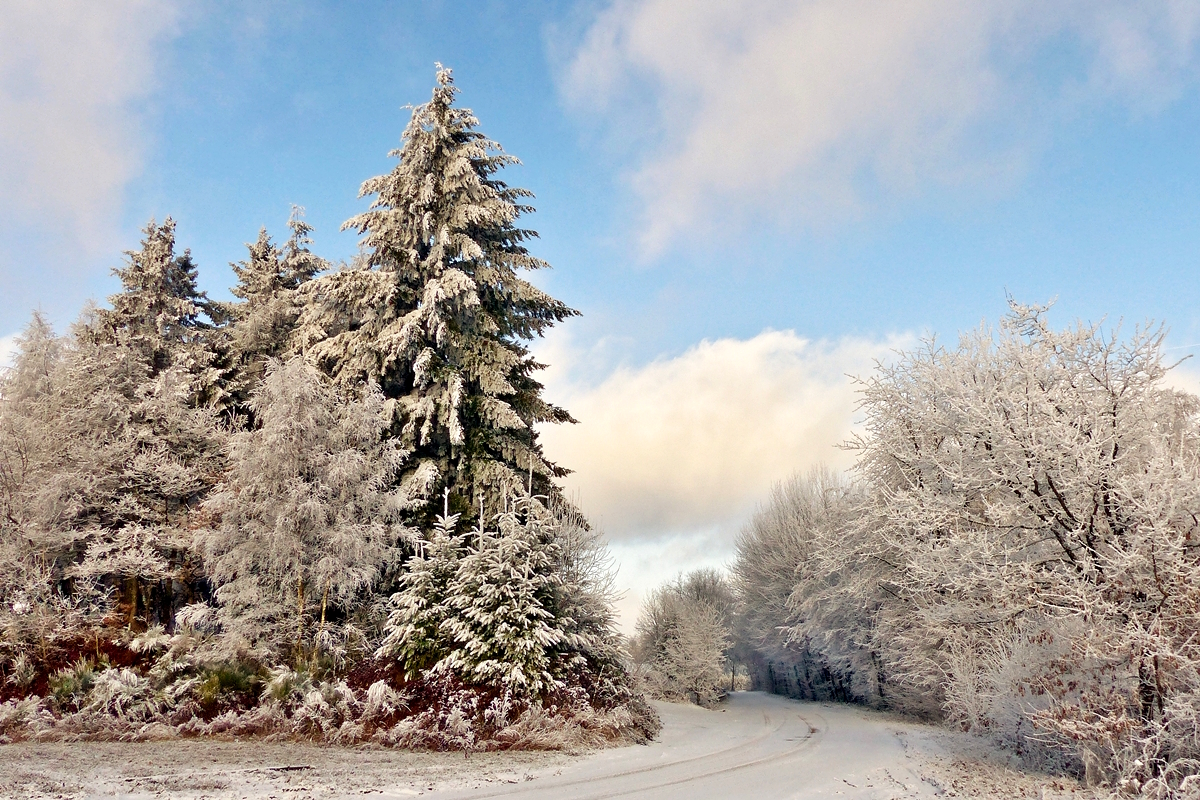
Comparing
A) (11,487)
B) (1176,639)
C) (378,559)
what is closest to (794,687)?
(378,559)

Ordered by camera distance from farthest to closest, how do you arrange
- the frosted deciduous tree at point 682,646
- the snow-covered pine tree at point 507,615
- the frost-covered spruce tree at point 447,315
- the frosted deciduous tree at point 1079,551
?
the frosted deciduous tree at point 682,646
the frost-covered spruce tree at point 447,315
the snow-covered pine tree at point 507,615
the frosted deciduous tree at point 1079,551

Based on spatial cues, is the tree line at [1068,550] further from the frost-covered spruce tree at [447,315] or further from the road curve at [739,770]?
the frost-covered spruce tree at [447,315]

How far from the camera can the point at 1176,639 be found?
816 cm

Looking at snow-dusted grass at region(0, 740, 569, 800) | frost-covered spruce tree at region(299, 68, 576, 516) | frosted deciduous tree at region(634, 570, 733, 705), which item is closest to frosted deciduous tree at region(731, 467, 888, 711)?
frosted deciduous tree at region(634, 570, 733, 705)

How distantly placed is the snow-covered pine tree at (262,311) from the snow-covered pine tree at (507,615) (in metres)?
14.6

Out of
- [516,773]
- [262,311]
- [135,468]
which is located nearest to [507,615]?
[516,773]

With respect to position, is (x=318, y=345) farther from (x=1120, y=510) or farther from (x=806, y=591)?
(x=806, y=591)

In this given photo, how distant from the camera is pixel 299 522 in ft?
55.0

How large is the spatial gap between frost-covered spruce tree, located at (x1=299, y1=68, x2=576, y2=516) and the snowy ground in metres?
7.81

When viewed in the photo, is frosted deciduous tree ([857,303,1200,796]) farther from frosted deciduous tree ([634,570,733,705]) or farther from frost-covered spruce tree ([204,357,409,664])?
frosted deciduous tree ([634,570,733,705])

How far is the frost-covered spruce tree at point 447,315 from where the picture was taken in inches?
728

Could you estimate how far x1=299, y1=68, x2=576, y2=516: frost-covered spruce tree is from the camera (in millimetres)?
18500

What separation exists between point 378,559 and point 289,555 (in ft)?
7.07

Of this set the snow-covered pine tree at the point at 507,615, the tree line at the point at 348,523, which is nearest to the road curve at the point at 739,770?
the tree line at the point at 348,523
